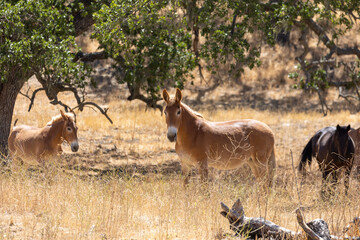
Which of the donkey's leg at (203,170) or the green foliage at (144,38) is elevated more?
the green foliage at (144,38)

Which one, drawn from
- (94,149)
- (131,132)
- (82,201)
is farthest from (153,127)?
(82,201)

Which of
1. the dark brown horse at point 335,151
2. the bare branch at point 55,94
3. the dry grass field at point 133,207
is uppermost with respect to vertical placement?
the bare branch at point 55,94

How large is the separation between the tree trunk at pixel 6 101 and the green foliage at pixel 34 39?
48.8 inches

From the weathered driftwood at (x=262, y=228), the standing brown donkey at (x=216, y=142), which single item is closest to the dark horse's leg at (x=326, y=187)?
the standing brown donkey at (x=216, y=142)

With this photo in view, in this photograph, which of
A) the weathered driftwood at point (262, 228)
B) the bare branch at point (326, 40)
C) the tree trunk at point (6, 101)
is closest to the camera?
the weathered driftwood at point (262, 228)

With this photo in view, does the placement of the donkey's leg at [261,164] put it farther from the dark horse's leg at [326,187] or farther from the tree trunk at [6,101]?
the tree trunk at [6,101]

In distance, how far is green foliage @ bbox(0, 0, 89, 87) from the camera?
9289mm

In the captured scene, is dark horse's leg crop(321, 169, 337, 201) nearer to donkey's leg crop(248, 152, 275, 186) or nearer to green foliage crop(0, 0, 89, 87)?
donkey's leg crop(248, 152, 275, 186)

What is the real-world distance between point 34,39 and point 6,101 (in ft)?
8.77

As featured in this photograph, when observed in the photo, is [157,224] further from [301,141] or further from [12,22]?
[301,141]

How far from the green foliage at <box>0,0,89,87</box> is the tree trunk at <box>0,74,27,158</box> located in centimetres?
124

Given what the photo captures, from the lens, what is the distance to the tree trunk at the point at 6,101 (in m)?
11.4

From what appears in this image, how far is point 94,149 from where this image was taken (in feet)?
46.5

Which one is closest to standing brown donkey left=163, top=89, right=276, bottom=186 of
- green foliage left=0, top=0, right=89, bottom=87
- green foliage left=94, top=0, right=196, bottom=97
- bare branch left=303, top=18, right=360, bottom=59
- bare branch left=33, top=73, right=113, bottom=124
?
green foliage left=94, top=0, right=196, bottom=97
